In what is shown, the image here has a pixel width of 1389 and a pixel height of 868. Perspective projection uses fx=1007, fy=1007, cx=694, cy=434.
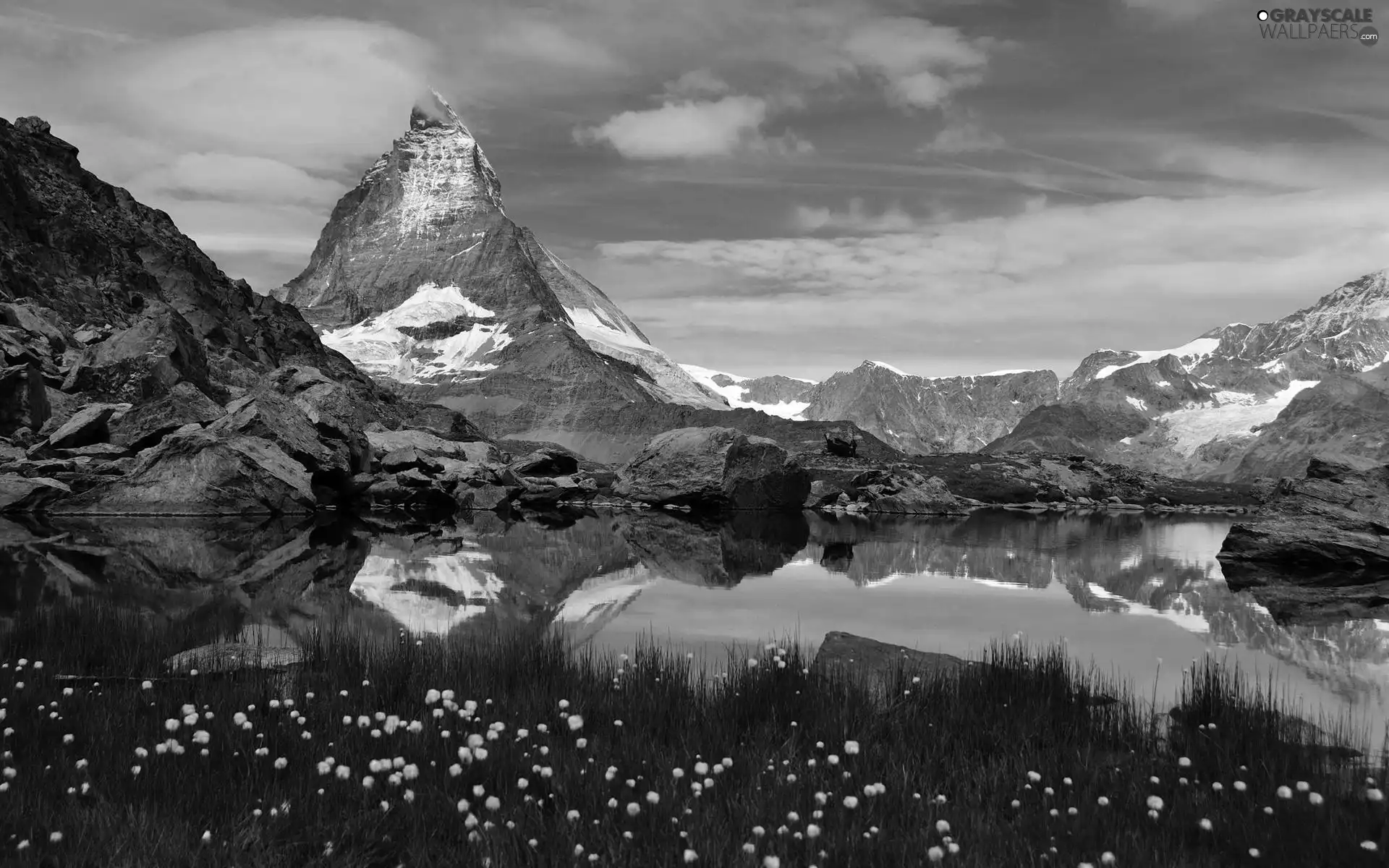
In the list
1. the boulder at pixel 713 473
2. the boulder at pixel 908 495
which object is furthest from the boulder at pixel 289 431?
the boulder at pixel 908 495

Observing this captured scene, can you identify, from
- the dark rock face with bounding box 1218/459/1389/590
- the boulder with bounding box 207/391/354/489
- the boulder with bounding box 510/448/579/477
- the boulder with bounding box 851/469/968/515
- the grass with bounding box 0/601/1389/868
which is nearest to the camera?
the grass with bounding box 0/601/1389/868

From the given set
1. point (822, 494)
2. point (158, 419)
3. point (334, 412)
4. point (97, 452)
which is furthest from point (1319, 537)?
point (334, 412)

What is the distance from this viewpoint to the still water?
628 inches

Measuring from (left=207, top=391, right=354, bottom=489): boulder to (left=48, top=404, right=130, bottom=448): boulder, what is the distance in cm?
523

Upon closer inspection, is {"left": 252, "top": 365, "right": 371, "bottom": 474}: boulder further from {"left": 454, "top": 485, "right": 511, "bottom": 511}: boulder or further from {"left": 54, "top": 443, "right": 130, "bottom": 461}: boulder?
{"left": 54, "top": 443, "right": 130, "bottom": 461}: boulder

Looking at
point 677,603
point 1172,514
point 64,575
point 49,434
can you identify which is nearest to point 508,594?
point 677,603

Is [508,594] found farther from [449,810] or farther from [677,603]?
[449,810]

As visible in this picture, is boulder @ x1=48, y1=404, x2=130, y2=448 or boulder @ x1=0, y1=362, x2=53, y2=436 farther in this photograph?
boulder @ x1=0, y1=362, x2=53, y2=436

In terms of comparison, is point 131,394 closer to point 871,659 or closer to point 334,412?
point 334,412

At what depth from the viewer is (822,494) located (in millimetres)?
69500

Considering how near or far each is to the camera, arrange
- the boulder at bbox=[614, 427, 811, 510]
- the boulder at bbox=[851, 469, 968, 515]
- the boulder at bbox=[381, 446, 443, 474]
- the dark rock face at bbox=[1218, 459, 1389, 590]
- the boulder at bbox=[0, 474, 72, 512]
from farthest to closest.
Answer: the boulder at bbox=[851, 469, 968, 515] → the boulder at bbox=[614, 427, 811, 510] → the boulder at bbox=[381, 446, 443, 474] → the boulder at bbox=[0, 474, 72, 512] → the dark rock face at bbox=[1218, 459, 1389, 590]

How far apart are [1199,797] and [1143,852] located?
5.36ft

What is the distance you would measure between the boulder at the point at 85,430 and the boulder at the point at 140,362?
9.30m

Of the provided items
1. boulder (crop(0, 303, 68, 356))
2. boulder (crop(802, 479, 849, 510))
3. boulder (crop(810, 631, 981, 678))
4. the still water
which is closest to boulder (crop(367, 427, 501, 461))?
boulder (crop(0, 303, 68, 356))
